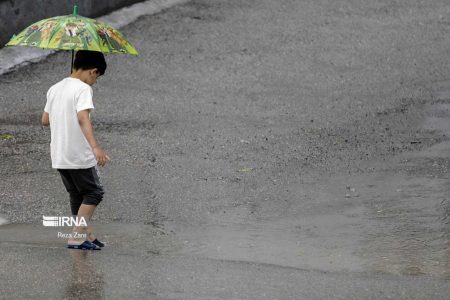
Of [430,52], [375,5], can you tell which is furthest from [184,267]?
[375,5]

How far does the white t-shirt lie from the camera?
6.75m

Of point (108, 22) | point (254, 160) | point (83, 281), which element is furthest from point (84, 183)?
point (108, 22)

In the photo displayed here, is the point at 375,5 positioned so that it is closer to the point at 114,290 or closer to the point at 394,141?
the point at 394,141

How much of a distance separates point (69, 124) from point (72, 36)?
0.60 m

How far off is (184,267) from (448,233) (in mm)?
2177

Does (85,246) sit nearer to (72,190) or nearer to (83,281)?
(72,190)

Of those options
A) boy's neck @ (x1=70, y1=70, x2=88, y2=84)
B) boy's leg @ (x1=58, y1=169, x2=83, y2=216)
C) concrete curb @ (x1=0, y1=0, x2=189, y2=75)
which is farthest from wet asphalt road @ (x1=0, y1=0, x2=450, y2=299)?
boy's neck @ (x1=70, y1=70, x2=88, y2=84)

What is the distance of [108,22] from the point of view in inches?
564

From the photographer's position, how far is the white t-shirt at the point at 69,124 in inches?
266

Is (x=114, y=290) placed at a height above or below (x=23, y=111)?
above

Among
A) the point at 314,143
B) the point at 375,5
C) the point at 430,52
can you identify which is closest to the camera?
the point at 314,143

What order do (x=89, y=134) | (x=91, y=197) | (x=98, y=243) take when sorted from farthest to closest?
(x=98, y=243) → (x=91, y=197) → (x=89, y=134)

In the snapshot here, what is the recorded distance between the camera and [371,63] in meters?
13.1

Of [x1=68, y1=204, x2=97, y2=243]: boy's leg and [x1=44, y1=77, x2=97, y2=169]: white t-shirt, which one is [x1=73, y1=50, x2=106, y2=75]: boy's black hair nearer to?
[x1=44, y1=77, x2=97, y2=169]: white t-shirt
